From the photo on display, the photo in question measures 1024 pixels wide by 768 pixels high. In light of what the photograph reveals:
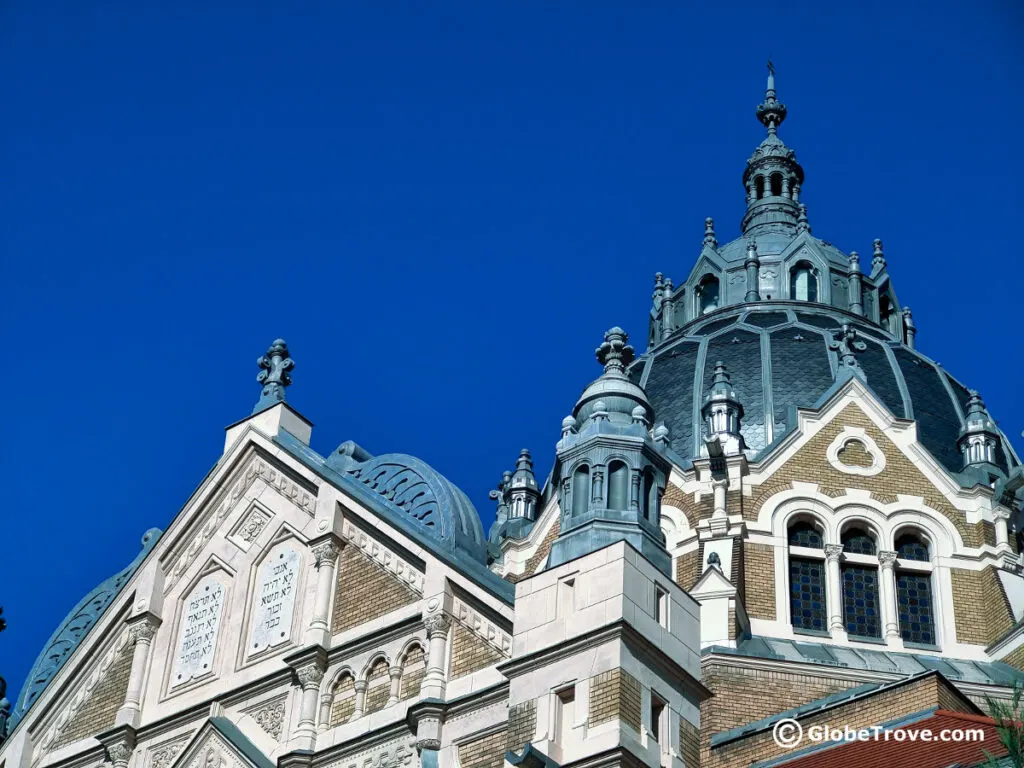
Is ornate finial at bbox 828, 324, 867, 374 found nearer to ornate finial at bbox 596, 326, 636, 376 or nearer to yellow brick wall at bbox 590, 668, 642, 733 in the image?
ornate finial at bbox 596, 326, 636, 376

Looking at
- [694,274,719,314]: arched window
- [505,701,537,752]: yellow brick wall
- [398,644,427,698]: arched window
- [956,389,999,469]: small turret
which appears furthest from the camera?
[694,274,719,314]: arched window

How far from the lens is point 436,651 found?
24000mm

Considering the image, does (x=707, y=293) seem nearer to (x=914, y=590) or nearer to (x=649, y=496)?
(x=914, y=590)

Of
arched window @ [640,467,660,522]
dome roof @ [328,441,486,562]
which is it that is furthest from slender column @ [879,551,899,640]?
arched window @ [640,467,660,522]

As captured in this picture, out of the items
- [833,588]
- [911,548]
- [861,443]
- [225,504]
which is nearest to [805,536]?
[833,588]

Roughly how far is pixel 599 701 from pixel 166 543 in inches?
347

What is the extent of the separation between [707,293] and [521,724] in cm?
2759

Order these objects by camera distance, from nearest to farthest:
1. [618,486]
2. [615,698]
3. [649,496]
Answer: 1. [615,698]
2. [618,486]
3. [649,496]

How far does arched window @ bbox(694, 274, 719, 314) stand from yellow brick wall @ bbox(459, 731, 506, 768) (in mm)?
25587

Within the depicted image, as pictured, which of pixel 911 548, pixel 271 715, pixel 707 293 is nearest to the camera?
pixel 271 715

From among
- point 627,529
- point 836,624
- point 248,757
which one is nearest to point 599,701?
point 627,529

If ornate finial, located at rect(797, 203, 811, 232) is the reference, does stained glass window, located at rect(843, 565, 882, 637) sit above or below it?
below

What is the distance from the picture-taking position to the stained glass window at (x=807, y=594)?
37.9 metres

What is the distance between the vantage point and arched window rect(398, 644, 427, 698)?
2411cm
